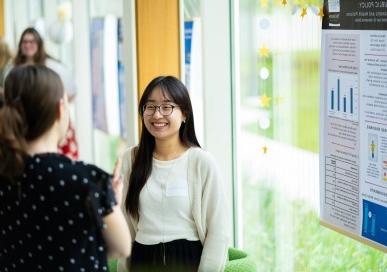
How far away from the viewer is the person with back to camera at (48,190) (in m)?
2.69

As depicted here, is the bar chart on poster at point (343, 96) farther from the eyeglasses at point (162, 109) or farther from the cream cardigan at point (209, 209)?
the eyeglasses at point (162, 109)

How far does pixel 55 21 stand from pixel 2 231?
773cm

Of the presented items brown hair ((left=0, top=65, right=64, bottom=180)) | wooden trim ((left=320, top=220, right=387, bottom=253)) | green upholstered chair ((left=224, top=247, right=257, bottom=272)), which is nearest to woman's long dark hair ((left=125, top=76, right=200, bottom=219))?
green upholstered chair ((left=224, top=247, right=257, bottom=272))

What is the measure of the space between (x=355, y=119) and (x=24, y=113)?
1521mm

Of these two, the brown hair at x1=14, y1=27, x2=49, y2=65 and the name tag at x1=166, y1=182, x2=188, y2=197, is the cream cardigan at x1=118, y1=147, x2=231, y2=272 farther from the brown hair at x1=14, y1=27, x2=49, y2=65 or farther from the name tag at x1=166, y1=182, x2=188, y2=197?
the brown hair at x1=14, y1=27, x2=49, y2=65

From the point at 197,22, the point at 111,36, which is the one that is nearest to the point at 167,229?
the point at 197,22

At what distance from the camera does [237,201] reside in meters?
4.99

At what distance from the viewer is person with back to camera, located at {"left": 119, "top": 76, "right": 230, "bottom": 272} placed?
3.89m

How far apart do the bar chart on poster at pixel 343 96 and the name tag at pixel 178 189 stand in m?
0.75

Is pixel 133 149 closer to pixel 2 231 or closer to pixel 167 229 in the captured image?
pixel 167 229

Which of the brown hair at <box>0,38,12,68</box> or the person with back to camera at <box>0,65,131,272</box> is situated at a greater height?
the brown hair at <box>0,38,12,68</box>

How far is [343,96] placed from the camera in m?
3.66

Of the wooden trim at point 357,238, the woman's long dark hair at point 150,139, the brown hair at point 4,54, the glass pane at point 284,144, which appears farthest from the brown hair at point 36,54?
the wooden trim at point 357,238

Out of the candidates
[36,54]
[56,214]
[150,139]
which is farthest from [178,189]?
[36,54]
